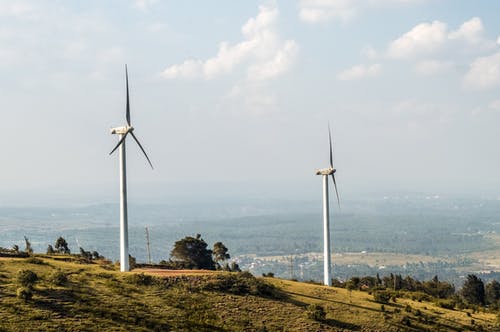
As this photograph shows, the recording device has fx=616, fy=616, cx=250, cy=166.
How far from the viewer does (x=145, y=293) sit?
61.0 m

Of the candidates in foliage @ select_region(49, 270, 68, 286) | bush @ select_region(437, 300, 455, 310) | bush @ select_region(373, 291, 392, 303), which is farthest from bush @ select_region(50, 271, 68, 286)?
bush @ select_region(437, 300, 455, 310)

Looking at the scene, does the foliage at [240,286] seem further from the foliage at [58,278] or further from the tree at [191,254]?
the tree at [191,254]

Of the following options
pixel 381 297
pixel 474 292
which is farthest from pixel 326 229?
pixel 474 292

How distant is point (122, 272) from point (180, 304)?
442 inches

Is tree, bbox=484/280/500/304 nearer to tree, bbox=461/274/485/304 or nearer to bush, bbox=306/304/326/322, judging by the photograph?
tree, bbox=461/274/485/304

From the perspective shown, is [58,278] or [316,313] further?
[316,313]

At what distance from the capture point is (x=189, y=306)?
59.4 meters

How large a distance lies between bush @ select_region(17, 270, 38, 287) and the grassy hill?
45 centimetres

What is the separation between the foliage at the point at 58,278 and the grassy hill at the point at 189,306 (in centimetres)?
15

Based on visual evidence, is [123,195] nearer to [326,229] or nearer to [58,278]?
[58,278]

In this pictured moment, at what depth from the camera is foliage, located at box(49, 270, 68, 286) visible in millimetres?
60031

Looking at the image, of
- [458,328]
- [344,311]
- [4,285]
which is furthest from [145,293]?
[458,328]

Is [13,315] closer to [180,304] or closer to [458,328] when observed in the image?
[180,304]

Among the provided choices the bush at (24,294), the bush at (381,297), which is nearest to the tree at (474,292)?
the bush at (381,297)
